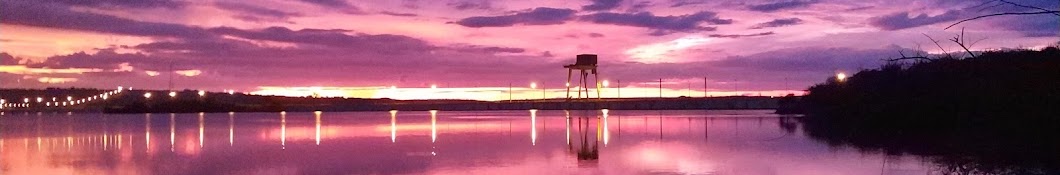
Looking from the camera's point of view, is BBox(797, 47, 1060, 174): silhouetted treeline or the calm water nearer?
the calm water

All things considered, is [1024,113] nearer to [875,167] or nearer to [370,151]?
[875,167]

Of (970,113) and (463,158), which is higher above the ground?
(970,113)

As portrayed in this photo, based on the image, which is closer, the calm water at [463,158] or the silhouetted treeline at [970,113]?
Answer: the calm water at [463,158]

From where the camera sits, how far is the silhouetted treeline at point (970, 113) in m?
19.0

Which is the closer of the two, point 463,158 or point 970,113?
point 463,158

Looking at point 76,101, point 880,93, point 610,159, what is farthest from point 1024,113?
point 76,101

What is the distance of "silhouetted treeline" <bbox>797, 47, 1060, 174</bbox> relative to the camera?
18969 millimetres

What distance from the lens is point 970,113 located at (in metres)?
32.4

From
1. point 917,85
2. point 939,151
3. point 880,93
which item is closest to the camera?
point 939,151

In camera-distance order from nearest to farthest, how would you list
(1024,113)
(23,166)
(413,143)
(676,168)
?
1. (676,168)
2. (23,166)
3. (1024,113)
4. (413,143)

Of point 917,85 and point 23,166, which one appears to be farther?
point 917,85

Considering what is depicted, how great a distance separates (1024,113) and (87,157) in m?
20.9

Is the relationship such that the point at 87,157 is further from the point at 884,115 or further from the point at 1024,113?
the point at 884,115

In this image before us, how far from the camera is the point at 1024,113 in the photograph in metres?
24.7
